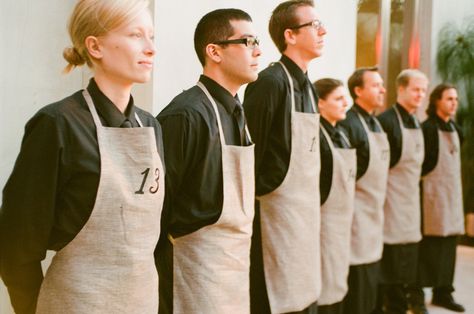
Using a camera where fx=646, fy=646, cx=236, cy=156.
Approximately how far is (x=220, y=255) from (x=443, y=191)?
3.02m

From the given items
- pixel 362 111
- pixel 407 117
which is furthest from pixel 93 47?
pixel 407 117

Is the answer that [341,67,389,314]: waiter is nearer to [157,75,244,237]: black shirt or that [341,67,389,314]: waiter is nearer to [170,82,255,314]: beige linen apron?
[170,82,255,314]: beige linen apron

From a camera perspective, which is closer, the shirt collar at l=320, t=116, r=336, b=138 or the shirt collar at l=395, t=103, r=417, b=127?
the shirt collar at l=320, t=116, r=336, b=138

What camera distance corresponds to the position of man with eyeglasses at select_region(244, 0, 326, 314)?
2.66m

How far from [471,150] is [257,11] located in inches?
165

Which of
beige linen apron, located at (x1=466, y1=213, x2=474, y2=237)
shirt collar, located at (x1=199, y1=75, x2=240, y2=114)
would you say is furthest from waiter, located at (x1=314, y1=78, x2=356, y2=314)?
beige linen apron, located at (x1=466, y1=213, x2=474, y2=237)

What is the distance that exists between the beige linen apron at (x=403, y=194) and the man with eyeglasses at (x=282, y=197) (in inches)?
63.8

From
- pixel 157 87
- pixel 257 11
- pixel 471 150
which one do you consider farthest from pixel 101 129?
pixel 471 150

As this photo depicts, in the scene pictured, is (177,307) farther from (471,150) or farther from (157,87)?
(471,150)

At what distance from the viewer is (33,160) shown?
1.52m

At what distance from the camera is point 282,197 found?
8.74 feet

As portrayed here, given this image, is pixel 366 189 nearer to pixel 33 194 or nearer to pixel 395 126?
pixel 395 126

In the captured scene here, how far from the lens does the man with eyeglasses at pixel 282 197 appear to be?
266 centimetres

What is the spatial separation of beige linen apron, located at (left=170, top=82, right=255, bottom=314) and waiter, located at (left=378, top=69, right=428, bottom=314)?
2.35m
